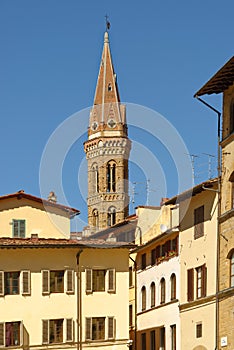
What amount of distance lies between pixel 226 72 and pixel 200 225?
29.0ft

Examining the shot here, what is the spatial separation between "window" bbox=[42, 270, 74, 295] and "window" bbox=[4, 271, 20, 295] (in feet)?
5.18

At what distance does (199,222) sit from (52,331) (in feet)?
38.1

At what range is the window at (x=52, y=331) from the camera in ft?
180

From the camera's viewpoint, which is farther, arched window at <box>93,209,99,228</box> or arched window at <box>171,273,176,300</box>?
arched window at <box>93,209,99,228</box>

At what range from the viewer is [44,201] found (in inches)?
2397

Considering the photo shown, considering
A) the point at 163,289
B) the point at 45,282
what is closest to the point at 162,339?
the point at 163,289

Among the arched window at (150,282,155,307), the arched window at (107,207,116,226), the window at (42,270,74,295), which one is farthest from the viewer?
the arched window at (107,207,116,226)

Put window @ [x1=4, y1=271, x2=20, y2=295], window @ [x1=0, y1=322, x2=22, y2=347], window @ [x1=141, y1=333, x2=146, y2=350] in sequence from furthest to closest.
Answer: window @ [x1=141, y1=333, x2=146, y2=350] → window @ [x1=4, y1=271, x2=20, y2=295] → window @ [x1=0, y1=322, x2=22, y2=347]

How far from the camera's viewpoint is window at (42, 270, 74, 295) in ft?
182

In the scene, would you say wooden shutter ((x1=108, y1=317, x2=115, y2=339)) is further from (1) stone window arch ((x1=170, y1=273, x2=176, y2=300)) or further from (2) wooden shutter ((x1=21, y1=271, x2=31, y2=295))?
(2) wooden shutter ((x1=21, y1=271, x2=31, y2=295))

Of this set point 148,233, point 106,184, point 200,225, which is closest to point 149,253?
point 148,233

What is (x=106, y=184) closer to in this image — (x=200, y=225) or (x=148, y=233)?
(x=148, y=233)

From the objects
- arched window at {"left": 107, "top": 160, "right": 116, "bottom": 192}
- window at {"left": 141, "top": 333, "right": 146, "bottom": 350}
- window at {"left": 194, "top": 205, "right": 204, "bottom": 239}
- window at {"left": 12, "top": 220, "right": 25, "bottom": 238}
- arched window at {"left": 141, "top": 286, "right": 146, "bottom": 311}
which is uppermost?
arched window at {"left": 107, "top": 160, "right": 116, "bottom": 192}

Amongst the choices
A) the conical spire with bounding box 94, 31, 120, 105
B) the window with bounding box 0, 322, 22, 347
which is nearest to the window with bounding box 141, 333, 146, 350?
the window with bounding box 0, 322, 22, 347
